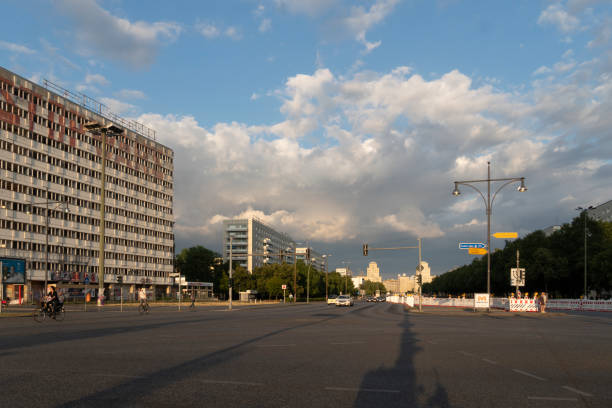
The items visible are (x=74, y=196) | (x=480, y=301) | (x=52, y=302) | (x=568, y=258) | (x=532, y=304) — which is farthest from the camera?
(x=74, y=196)

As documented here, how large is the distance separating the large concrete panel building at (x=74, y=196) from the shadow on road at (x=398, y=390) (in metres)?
55.6

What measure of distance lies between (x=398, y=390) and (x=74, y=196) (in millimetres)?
91725

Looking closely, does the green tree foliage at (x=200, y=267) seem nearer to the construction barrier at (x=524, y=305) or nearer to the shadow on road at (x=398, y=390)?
the construction barrier at (x=524, y=305)

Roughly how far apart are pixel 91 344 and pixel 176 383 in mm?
7522

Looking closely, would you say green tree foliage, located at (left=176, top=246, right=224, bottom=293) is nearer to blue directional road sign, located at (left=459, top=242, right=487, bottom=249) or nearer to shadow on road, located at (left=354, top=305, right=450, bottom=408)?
blue directional road sign, located at (left=459, top=242, right=487, bottom=249)

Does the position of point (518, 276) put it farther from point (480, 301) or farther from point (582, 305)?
point (582, 305)

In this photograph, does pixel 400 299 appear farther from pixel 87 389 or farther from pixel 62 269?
pixel 87 389

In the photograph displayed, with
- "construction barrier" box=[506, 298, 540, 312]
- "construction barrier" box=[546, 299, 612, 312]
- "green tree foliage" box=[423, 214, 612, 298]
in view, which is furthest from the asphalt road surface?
"green tree foliage" box=[423, 214, 612, 298]

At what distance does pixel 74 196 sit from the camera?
3573 inches

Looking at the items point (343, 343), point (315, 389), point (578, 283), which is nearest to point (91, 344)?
point (343, 343)

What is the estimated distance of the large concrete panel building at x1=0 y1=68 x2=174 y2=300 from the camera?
77375 mm

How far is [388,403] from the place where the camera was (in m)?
7.42

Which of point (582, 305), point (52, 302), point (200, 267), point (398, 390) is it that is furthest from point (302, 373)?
point (200, 267)

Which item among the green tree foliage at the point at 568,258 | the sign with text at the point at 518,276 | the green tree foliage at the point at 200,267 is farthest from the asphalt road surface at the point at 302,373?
the green tree foliage at the point at 200,267
